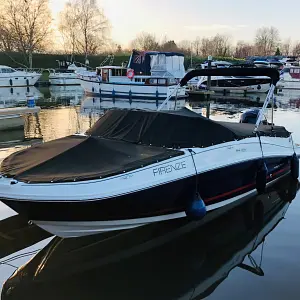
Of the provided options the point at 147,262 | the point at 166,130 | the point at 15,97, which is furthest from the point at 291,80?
the point at 147,262

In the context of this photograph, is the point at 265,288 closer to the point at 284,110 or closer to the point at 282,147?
the point at 282,147

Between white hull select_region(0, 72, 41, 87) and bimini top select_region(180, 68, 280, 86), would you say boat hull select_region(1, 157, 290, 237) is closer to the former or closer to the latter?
bimini top select_region(180, 68, 280, 86)

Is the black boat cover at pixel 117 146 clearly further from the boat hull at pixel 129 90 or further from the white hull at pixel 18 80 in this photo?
the white hull at pixel 18 80

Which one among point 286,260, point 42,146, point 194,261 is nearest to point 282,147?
point 286,260

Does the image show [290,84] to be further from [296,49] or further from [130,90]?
[296,49]

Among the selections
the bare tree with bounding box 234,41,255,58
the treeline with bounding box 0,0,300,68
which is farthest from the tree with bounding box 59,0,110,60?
the bare tree with bounding box 234,41,255,58

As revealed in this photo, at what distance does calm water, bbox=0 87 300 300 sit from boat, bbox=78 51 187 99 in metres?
23.7

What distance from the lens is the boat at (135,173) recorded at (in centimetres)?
521

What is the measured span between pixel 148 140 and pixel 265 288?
10.1ft

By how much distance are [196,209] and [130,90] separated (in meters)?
26.0

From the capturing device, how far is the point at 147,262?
5.65 meters

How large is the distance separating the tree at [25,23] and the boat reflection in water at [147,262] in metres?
58.0

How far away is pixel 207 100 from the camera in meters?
30.9

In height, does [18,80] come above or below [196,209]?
above
